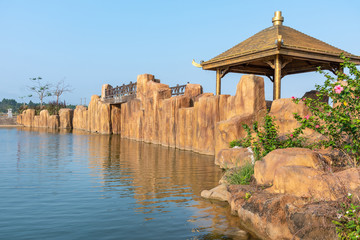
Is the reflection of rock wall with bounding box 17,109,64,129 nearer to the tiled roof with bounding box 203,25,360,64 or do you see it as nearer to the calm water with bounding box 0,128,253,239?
the tiled roof with bounding box 203,25,360,64

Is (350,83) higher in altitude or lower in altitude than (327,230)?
higher

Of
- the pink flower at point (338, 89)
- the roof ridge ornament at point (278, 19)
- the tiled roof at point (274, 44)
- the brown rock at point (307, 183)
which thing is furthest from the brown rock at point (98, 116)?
the pink flower at point (338, 89)

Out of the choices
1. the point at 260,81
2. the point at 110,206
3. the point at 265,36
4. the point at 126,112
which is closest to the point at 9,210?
the point at 110,206

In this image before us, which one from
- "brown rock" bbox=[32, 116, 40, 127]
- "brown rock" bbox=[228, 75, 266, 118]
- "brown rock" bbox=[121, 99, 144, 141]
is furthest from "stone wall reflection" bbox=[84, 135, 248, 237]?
"brown rock" bbox=[32, 116, 40, 127]

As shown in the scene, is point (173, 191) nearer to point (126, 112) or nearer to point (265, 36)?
point (265, 36)

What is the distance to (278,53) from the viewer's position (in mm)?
14859

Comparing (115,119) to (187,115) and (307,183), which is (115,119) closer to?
(187,115)

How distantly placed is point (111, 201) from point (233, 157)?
4.89 meters

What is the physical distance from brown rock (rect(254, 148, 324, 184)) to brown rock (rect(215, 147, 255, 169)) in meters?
2.56

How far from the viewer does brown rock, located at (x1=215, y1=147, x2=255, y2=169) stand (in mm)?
10433

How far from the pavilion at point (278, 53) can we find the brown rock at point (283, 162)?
8.07 meters

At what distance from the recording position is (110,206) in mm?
7484

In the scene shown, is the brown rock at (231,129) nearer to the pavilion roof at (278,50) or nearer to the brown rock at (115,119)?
the pavilion roof at (278,50)

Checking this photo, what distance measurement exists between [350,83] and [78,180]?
7.55 metres
